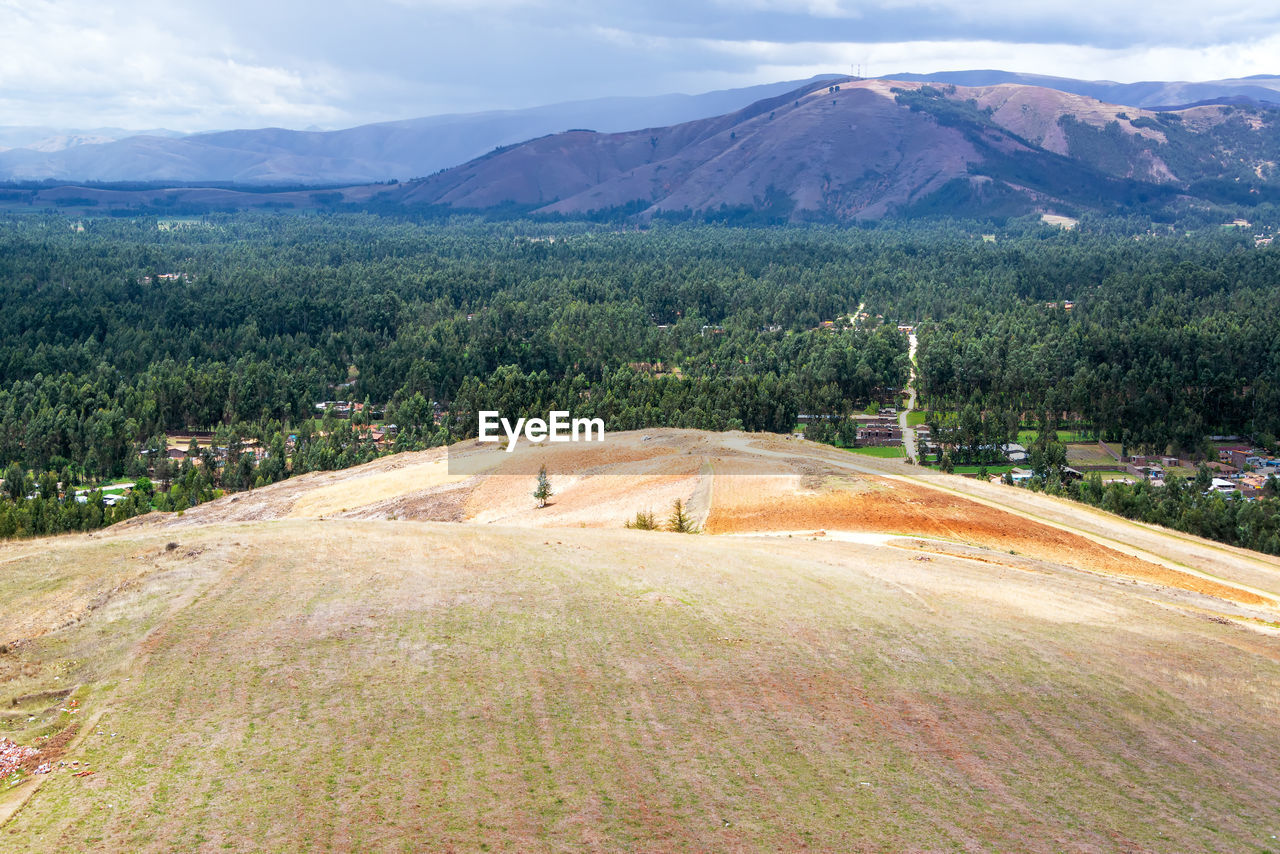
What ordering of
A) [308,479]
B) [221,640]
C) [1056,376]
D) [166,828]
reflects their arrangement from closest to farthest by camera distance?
[166,828], [221,640], [308,479], [1056,376]

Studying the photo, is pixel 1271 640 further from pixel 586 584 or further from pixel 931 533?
pixel 586 584

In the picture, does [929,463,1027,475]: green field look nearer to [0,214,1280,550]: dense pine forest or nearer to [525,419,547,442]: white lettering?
[0,214,1280,550]: dense pine forest

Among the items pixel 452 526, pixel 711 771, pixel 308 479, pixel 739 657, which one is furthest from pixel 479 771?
pixel 308 479

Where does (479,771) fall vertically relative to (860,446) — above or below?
above

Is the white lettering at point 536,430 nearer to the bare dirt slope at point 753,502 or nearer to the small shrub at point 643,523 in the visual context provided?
the bare dirt slope at point 753,502

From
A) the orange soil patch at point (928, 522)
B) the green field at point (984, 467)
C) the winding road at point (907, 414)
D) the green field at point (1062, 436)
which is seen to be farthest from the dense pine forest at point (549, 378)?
the orange soil patch at point (928, 522)

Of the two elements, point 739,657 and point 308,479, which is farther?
point 308,479

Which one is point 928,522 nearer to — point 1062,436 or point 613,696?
point 613,696
